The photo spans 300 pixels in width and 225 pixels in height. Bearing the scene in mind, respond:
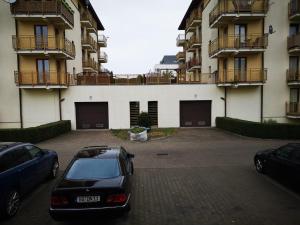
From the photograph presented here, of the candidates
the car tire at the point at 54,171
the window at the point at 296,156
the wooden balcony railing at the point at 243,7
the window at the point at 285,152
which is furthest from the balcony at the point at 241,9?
the car tire at the point at 54,171

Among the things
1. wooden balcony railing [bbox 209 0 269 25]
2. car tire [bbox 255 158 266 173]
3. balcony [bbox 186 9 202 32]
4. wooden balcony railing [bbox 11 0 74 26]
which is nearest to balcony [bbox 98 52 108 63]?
balcony [bbox 186 9 202 32]

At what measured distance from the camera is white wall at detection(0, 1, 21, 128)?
20812 mm

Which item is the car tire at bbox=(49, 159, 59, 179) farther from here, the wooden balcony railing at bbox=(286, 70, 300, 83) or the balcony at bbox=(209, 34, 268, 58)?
the wooden balcony railing at bbox=(286, 70, 300, 83)

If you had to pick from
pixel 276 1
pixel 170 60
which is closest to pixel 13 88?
pixel 276 1

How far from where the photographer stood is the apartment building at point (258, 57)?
2119 centimetres

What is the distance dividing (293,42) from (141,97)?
1379cm

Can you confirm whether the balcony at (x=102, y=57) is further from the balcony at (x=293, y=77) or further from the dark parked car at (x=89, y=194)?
the dark parked car at (x=89, y=194)

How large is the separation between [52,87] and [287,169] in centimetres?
1812

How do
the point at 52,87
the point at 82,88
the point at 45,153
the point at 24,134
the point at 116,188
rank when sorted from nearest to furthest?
1. the point at 116,188
2. the point at 45,153
3. the point at 24,134
4. the point at 52,87
5. the point at 82,88

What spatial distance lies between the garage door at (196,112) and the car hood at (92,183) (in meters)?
17.9

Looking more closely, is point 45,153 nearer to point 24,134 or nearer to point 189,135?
point 24,134

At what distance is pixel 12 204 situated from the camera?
6.46 meters

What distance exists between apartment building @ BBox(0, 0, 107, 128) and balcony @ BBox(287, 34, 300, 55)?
19204 millimetres

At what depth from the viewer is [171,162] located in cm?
1175
